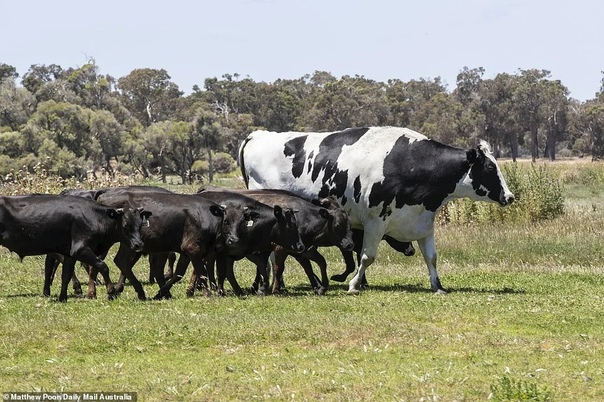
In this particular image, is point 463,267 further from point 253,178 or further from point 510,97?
point 510,97

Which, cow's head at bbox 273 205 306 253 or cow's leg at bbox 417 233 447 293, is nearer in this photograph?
cow's head at bbox 273 205 306 253

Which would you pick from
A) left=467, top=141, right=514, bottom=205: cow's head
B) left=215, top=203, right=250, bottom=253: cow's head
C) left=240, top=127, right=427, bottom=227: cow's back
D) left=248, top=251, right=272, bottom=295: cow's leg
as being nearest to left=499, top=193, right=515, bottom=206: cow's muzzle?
left=467, top=141, right=514, bottom=205: cow's head

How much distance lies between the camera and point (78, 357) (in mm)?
12656

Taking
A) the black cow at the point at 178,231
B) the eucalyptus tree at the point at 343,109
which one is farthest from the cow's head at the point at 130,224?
the eucalyptus tree at the point at 343,109

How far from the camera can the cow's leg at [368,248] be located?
19.1m

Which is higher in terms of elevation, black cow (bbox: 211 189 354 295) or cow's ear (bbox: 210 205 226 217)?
cow's ear (bbox: 210 205 226 217)

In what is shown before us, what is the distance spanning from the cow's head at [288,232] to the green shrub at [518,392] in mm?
8411

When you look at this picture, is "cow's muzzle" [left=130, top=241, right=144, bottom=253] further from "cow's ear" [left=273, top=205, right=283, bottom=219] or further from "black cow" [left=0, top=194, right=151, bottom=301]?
"cow's ear" [left=273, top=205, right=283, bottom=219]

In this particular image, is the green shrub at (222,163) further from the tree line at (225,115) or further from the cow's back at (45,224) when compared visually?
the cow's back at (45,224)

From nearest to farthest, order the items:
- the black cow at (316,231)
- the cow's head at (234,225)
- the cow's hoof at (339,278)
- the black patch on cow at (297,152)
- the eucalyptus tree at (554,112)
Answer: the cow's head at (234,225) → the black cow at (316,231) → the cow's hoof at (339,278) → the black patch on cow at (297,152) → the eucalyptus tree at (554,112)

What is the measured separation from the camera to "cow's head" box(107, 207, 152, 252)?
678 inches

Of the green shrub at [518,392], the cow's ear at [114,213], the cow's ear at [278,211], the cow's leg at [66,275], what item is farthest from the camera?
the cow's ear at [278,211]

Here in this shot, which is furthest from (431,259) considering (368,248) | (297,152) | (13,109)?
(13,109)

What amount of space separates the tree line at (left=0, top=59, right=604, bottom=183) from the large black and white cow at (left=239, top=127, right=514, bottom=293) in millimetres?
60082
